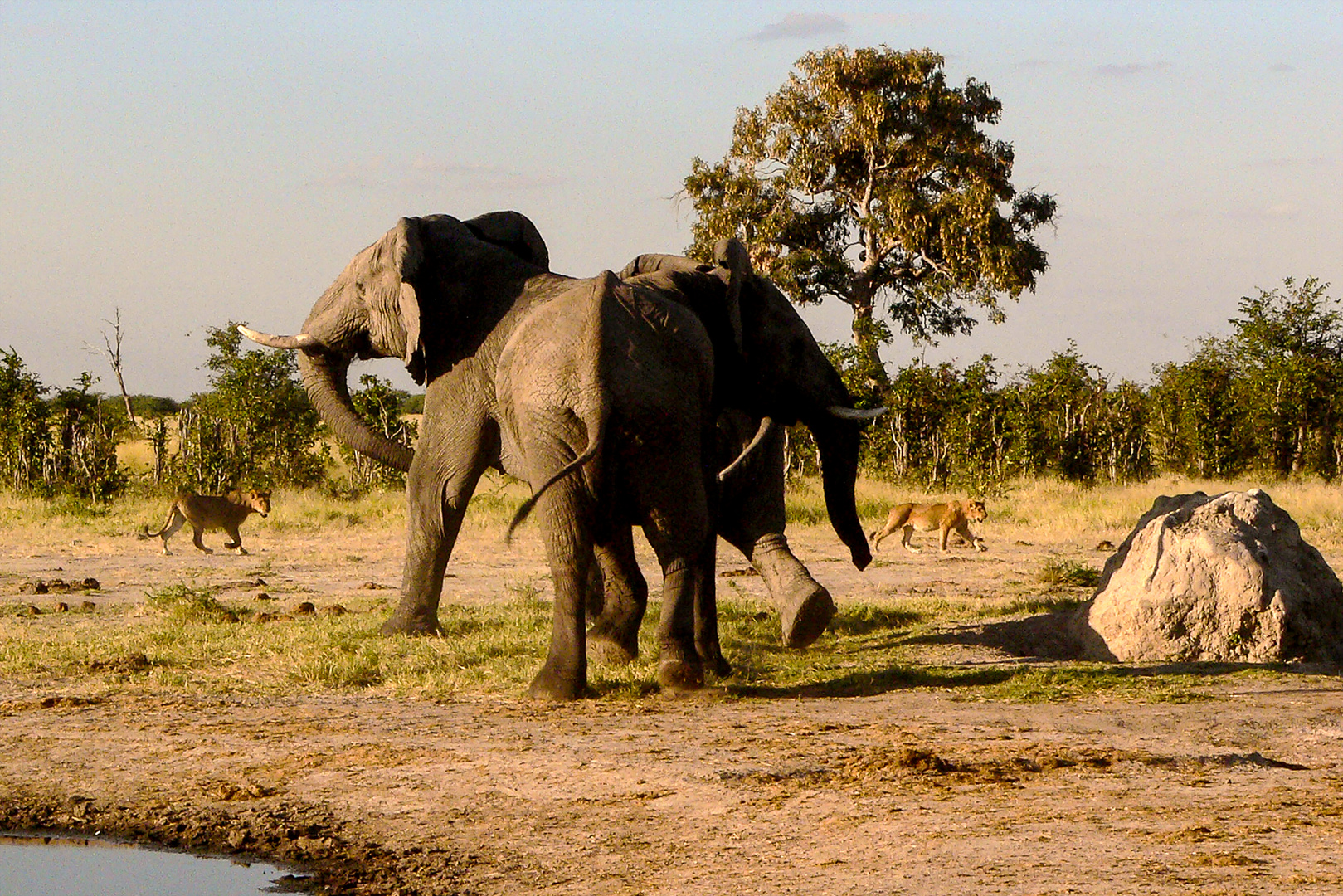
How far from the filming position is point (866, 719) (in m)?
7.18

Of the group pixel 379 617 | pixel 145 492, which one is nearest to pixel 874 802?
pixel 379 617

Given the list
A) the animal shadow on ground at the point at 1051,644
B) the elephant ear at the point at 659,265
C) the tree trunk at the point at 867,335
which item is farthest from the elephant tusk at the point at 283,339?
the tree trunk at the point at 867,335

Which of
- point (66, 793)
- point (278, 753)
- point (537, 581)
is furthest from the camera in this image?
point (537, 581)

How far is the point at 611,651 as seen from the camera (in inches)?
345

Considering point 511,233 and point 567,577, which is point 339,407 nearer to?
point 511,233

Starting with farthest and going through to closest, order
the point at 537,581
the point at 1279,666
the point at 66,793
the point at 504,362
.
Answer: the point at 537,581 < the point at 1279,666 < the point at 504,362 < the point at 66,793

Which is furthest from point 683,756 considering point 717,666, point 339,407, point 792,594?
point 339,407

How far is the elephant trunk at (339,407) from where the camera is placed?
31.9 ft

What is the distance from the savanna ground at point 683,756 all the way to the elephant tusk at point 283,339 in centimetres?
168

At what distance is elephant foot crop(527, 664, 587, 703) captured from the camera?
304 inches

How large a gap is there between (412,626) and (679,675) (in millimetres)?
2585

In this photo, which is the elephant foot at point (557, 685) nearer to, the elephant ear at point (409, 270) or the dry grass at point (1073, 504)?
the elephant ear at point (409, 270)

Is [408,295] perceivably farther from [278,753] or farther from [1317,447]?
[1317,447]

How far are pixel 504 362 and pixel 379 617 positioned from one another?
10.9 ft
